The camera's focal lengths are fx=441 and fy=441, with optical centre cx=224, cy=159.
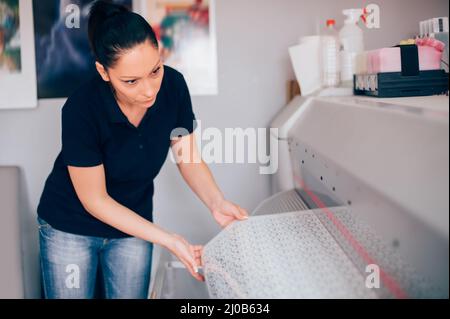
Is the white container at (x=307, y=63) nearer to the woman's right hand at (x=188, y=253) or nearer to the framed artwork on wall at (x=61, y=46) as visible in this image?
the framed artwork on wall at (x=61, y=46)

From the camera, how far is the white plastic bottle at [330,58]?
1298 millimetres

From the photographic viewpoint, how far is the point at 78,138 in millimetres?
930

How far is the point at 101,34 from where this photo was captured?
0.85 meters

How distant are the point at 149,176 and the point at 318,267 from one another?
55 centimetres

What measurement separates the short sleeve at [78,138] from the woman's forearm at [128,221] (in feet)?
0.31

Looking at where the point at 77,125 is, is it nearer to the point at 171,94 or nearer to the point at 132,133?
the point at 132,133

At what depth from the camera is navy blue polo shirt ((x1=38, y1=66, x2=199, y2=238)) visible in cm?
94

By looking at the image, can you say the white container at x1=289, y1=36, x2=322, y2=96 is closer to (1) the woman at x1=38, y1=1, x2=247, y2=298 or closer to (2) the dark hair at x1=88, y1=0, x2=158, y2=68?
(1) the woman at x1=38, y1=1, x2=247, y2=298

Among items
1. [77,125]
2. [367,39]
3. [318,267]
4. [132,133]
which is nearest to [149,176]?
[132,133]

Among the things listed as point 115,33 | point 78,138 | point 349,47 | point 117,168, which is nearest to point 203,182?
point 117,168

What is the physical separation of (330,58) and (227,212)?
0.58 metres

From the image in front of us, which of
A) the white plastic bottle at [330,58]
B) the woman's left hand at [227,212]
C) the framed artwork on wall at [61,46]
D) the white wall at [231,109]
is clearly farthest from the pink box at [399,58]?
the framed artwork on wall at [61,46]

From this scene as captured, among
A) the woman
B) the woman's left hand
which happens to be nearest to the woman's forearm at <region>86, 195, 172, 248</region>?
the woman
